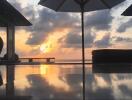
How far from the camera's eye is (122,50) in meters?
19.7

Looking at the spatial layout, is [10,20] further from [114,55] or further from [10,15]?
[114,55]

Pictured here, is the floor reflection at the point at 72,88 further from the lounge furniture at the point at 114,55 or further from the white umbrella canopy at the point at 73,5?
the lounge furniture at the point at 114,55

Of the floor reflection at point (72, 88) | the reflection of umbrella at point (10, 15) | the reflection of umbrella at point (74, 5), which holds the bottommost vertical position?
the floor reflection at point (72, 88)

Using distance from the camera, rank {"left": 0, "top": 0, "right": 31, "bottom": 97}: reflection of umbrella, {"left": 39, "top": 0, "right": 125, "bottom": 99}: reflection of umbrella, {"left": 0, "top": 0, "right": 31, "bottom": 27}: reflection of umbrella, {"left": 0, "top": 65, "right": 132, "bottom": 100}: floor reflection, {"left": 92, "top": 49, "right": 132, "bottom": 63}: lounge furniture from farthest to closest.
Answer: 1. {"left": 92, "top": 49, "right": 132, "bottom": 63}: lounge furniture
2. {"left": 0, "top": 0, "right": 31, "bottom": 97}: reflection of umbrella
3. {"left": 0, "top": 0, "right": 31, "bottom": 27}: reflection of umbrella
4. {"left": 39, "top": 0, "right": 125, "bottom": 99}: reflection of umbrella
5. {"left": 0, "top": 65, "right": 132, "bottom": 100}: floor reflection

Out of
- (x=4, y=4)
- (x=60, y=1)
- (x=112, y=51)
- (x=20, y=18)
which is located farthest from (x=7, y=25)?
(x=60, y=1)

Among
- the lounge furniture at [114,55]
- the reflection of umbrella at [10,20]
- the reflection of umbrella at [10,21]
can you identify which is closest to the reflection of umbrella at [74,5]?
the reflection of umbrella at [10,21]

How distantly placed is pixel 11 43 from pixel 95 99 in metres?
19.3

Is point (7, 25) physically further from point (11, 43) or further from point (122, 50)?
point (122, 50)

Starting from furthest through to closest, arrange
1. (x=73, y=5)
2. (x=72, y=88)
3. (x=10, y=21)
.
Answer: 1. (x=10, y=21)
2. (x=73, y=5)
3. (x=72, y=88)

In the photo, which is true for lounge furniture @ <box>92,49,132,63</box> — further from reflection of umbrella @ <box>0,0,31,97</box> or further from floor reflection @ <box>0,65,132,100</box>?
floor reflection @ <box>0,65,132,100</box>

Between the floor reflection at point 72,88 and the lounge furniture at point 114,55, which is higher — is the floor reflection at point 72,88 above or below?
below

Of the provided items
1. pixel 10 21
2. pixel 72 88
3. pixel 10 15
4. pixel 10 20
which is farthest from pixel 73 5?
pixel 10 21

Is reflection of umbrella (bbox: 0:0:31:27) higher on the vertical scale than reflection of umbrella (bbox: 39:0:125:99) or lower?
higher

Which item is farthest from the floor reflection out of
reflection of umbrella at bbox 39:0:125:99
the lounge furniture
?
the lounge furniture
